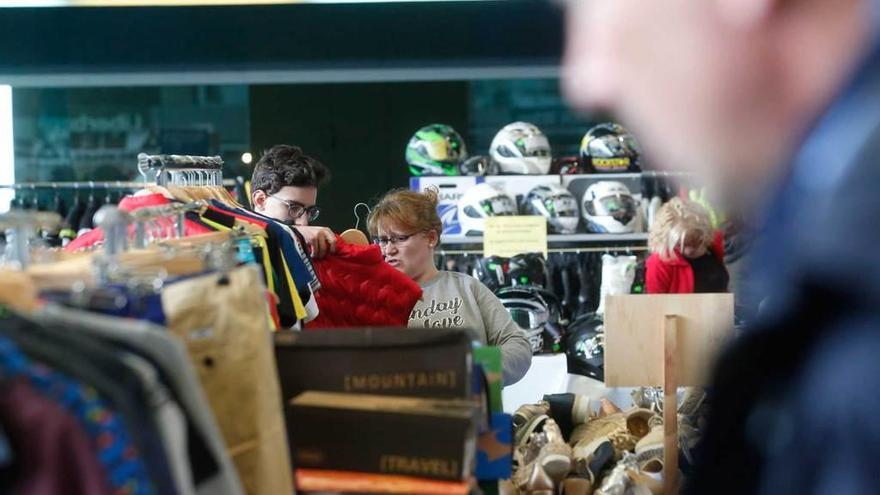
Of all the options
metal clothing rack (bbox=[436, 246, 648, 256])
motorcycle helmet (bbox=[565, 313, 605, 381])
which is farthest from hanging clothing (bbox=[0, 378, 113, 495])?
metal clothing rack (bbox=[436, 246, 648, 256])

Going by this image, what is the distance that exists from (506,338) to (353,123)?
4240 mm

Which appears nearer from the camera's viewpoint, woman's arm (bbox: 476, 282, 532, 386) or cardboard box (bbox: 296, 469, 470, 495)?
cardboard box (bbox: 296, 469, 470, 495)

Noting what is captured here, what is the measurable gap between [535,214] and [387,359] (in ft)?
13.6

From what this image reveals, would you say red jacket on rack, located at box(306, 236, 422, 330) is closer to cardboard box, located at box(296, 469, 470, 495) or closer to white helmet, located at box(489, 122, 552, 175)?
cardboard box, located at box(296, 469, 470, 495)

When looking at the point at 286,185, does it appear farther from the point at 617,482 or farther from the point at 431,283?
the point at 617,482

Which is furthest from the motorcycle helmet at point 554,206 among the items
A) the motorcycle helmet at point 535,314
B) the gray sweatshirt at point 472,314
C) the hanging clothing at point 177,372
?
the hanging clothing at point 177,372

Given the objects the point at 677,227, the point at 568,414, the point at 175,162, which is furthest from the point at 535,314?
the point at 175,162

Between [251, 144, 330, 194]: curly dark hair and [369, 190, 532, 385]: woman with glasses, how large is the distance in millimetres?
282

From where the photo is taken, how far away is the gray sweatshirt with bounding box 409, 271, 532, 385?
12.0ft

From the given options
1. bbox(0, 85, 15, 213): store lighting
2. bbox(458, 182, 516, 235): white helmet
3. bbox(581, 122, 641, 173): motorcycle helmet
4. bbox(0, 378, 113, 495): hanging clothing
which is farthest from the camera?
bbox(0, 85, 15, 213): store lighting

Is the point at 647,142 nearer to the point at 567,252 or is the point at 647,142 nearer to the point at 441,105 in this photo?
the point at 567,252

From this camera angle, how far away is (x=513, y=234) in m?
5.49

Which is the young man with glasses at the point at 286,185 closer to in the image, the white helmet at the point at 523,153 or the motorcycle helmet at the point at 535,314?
the motorcycle helmet at the point at 535,314

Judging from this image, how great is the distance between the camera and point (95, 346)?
1.25 metres
